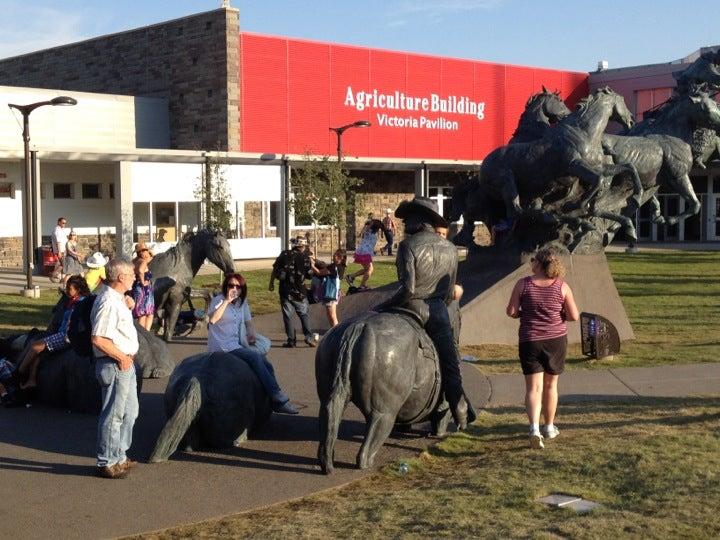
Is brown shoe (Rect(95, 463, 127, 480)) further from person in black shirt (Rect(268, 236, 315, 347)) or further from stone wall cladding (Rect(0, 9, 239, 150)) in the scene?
stone wall cladding (Rect(0, 9, 239, 150))

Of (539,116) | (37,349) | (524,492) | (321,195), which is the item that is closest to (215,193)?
(321,195)

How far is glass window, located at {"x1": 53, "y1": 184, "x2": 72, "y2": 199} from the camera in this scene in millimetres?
34656

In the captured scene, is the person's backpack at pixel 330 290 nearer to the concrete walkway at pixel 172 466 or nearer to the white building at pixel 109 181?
the concrete walkway at pixel 172 466

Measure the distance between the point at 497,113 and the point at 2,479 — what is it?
1624 inches

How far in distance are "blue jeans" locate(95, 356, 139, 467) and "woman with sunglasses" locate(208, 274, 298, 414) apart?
1584mm

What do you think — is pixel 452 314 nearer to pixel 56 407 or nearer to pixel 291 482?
pixel 291 482

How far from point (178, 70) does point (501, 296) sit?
91.2ft

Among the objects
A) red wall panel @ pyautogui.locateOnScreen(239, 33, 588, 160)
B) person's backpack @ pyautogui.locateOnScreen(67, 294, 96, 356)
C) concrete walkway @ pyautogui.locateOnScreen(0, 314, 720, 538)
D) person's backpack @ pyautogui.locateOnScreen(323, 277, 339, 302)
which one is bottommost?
concrete walkway @ pyautogui.locateOnScreen(0, 314, 720, 538)

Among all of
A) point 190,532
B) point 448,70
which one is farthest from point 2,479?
point 448,70

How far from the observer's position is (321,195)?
111 ft

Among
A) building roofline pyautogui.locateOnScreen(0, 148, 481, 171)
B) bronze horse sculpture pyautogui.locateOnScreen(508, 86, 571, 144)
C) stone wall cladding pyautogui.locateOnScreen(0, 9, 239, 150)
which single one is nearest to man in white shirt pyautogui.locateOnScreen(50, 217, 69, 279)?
building roofline pyautogui.locateOnScreen(0, 148, 481, 171)

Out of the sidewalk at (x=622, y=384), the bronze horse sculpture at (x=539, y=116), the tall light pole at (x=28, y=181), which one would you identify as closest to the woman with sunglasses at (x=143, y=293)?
the sidewalk at (x=622, y=384)

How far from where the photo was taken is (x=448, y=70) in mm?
45188

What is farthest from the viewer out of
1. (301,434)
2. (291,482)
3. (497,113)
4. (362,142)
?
(497,113)
